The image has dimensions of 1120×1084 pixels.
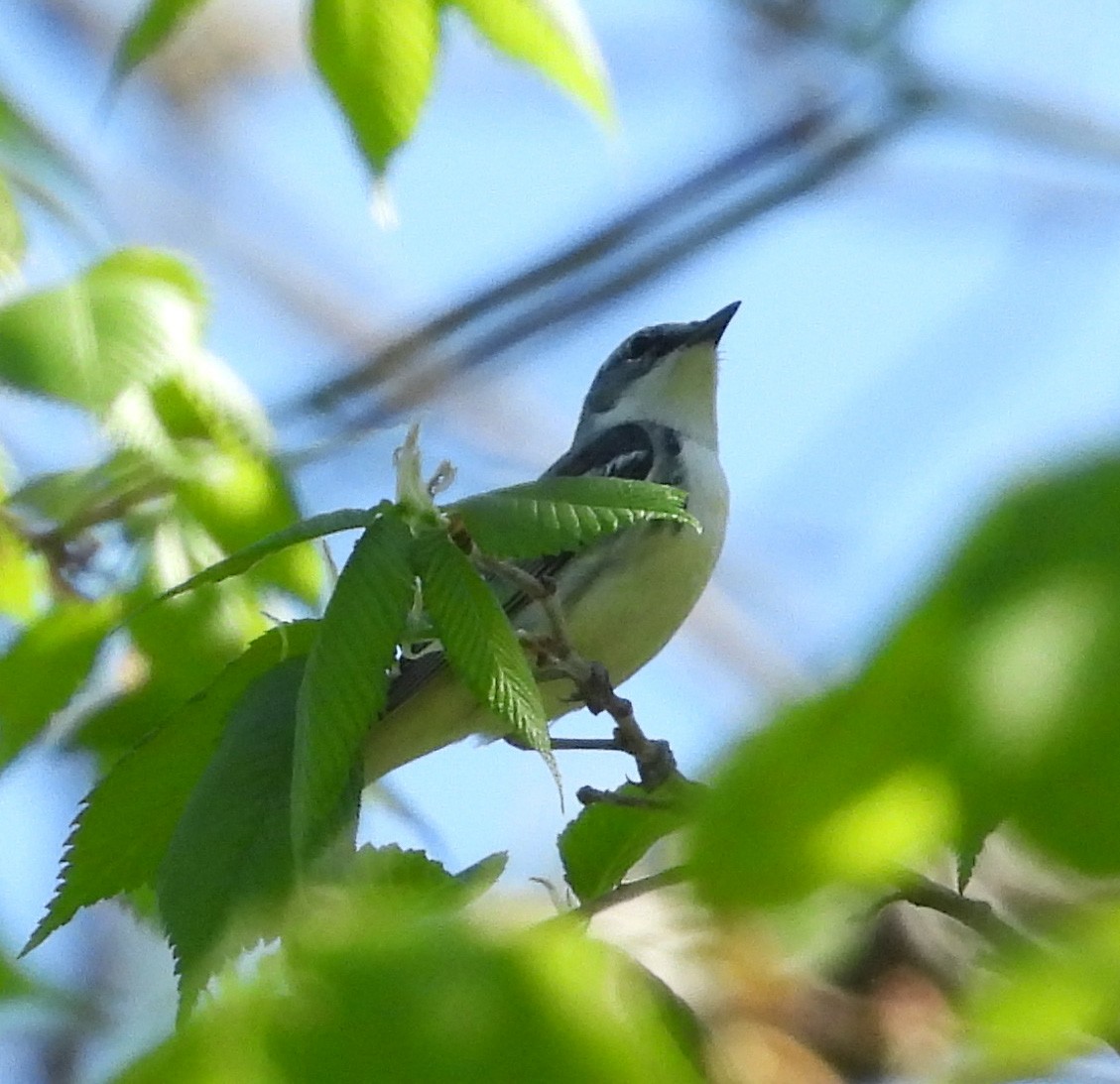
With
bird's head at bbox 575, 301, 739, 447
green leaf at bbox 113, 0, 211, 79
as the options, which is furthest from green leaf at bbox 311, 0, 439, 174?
bird's head at bbox 575, 301, 739, 447

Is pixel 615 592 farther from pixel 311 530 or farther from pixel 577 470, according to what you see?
pixel 311 530

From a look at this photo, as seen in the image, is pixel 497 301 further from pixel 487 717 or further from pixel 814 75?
pixel 814 75

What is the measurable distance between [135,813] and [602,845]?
0.43 metres

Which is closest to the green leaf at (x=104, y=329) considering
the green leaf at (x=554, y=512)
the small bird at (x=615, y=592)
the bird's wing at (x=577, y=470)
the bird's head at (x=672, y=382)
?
the green leaf at (x=554, y=512)

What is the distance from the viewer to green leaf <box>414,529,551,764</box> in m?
1.45

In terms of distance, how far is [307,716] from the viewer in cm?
137

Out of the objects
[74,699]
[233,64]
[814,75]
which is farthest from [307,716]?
[233,64]

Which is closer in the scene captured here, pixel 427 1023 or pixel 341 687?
pixel 427 1023

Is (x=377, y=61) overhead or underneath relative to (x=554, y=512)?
overhead

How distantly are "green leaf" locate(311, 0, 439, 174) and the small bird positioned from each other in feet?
4.46

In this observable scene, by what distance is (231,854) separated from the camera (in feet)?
4.66

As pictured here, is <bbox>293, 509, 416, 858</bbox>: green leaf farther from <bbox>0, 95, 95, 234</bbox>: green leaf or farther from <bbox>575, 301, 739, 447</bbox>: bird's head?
<bbox>575, 301, 739, 447</bbox>: bird's head

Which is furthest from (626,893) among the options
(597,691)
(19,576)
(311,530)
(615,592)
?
(615,592)

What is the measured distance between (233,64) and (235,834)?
8.02 m
